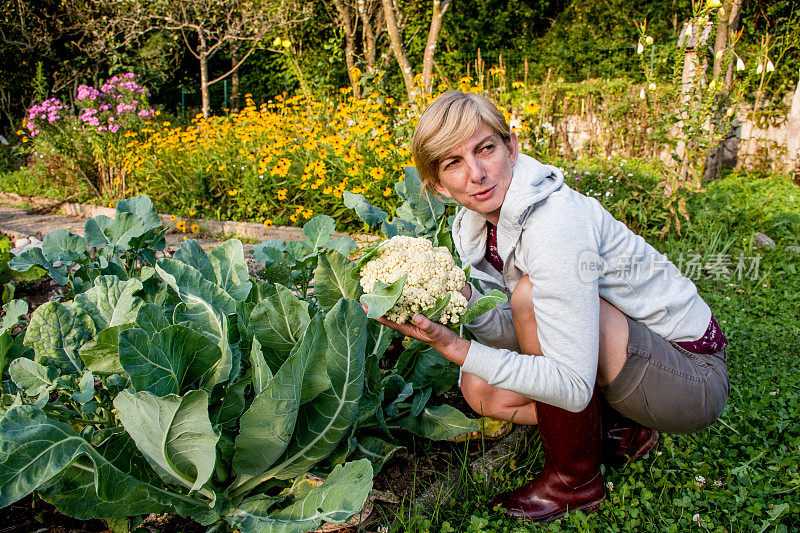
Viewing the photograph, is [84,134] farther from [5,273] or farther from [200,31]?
[5,273]

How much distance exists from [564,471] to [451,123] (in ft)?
3.63

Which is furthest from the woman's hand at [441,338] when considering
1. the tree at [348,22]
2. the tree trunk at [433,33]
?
the tree at [348,22]

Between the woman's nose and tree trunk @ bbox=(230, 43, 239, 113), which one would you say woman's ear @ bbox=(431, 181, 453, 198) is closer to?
the woman's nose

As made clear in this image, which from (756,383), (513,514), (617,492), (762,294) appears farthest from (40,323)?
(762,294)

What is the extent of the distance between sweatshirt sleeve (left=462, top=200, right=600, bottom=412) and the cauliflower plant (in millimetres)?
155

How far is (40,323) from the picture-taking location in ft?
4.94

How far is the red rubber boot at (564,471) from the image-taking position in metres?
1.59

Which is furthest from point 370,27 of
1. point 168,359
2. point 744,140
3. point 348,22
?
point 168,359

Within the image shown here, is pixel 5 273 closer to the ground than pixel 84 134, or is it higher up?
closer to the ground

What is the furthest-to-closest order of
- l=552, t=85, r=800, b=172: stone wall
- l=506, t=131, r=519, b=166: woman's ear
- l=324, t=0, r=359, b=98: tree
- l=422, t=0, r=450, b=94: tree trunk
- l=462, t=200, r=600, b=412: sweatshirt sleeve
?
l=324, t=0, r=359, b=98: tree < l=552, t=85, r=800, b=172: stone wall < l=422, t=0, r=450, b=94: tree trunk < l=506, t=131, r=519, b=166: woman's ear < l=462, t=200, r=600, b=412: sweatshirt sleeve

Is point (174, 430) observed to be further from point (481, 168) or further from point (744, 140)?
point (744, 140)

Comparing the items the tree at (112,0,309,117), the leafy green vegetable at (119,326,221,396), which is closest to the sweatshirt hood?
the leafy green vegetable at (119,326,221,396)

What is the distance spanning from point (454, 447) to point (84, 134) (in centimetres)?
679

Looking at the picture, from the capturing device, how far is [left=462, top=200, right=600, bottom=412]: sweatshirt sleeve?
4.57 feet
